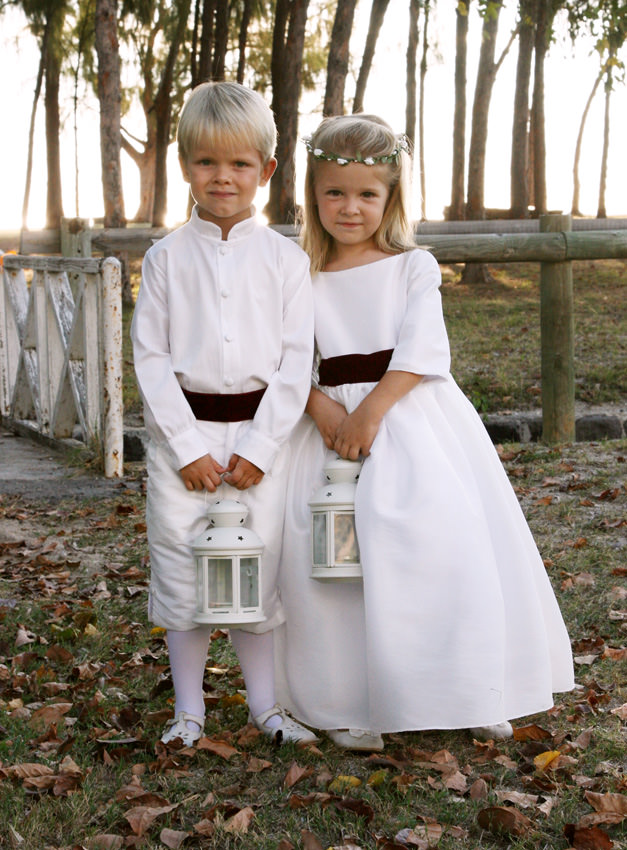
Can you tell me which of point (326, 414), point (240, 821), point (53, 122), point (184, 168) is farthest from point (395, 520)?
point (53, 122)

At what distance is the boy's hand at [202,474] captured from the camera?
10.3 ft

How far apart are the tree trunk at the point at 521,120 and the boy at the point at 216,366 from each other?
53.7ft

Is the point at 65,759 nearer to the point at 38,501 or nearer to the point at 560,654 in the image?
the point at 560,654

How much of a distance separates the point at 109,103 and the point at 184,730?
12771 mm

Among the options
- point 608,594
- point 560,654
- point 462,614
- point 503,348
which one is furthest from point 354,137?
point 503,348

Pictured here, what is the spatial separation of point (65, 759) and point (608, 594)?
2466mm

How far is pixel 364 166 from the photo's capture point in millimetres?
3318

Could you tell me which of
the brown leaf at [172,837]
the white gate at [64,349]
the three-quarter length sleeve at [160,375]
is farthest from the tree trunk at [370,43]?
the brown leaf at [172,837]

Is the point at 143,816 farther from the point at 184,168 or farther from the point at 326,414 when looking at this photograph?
the point at 184,168

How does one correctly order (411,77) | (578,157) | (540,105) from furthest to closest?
(578,157) → (411,77) → (540,105)

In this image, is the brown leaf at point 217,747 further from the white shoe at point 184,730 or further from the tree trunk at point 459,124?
the tree trunk at point 459,124

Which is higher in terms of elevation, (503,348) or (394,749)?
(503,348)

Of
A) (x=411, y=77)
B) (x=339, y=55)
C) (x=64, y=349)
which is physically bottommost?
(x=64, y=349)

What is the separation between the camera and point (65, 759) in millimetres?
3143
